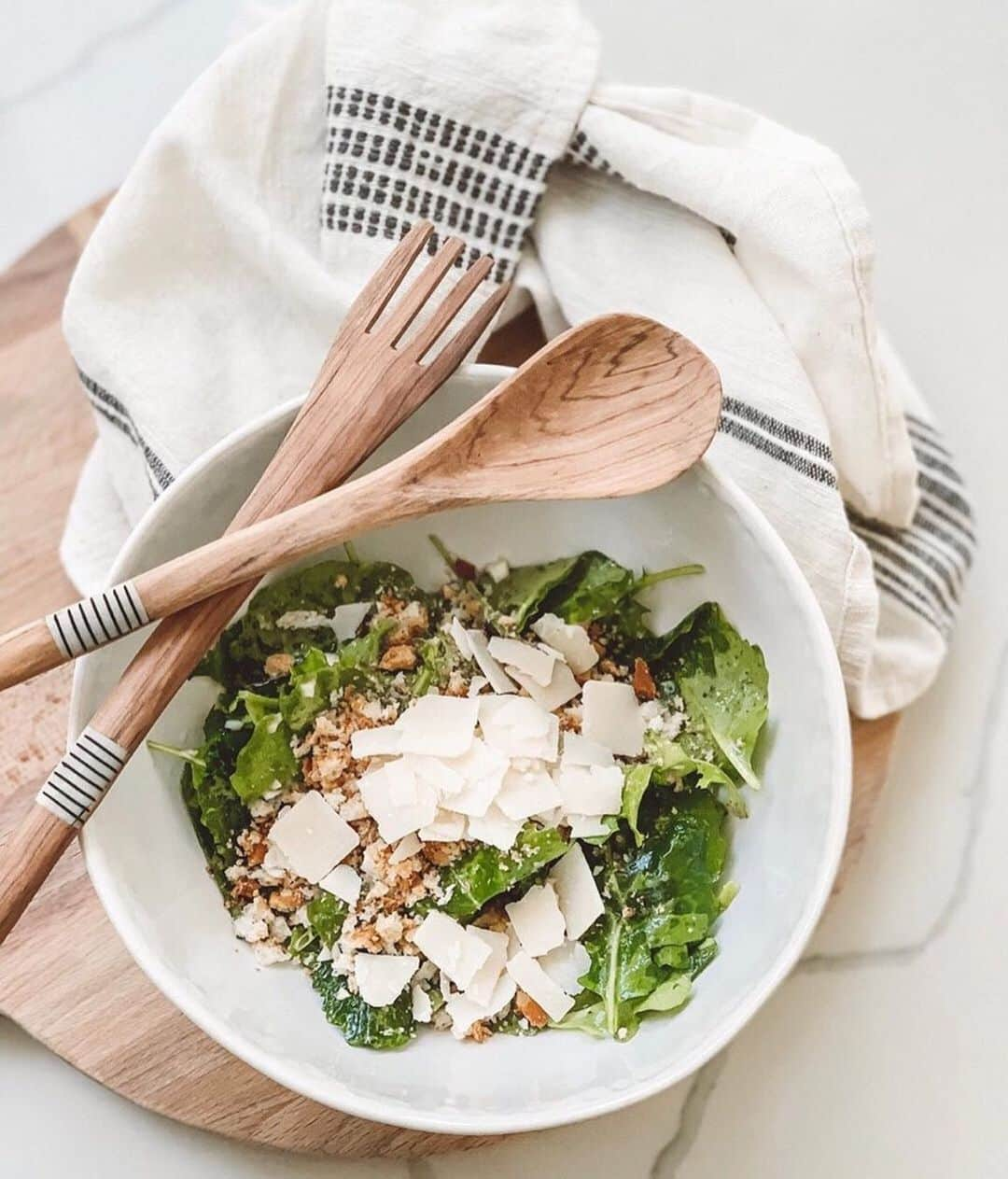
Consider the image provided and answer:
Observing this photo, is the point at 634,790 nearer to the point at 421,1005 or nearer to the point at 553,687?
the point at 553,687

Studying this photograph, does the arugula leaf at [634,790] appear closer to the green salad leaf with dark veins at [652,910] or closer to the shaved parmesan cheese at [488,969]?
the green salad leaf with dark veins at [652,910]

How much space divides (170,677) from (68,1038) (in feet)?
1.20

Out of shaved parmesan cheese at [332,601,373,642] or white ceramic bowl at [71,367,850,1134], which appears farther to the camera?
shaved parmesan cheese at [332,601,373,642]

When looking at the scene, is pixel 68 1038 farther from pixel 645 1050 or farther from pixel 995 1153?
pixel 995 1153

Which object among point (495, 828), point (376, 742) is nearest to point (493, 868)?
point (495, 828)

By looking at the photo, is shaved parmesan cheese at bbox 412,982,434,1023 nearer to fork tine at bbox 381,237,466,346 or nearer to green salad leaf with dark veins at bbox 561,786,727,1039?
green salad leaf with dark veins at bbox 561,786,727,1039

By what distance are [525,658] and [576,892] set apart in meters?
0.20

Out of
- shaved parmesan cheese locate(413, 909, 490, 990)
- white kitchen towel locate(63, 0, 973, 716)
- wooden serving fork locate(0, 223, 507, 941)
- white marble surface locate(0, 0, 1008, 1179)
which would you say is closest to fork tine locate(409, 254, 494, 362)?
wooden serving fork locate(0, 223, 507, 941)

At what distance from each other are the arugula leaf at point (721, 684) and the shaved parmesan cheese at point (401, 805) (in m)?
0.23

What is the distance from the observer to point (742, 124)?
→ 3.71ft

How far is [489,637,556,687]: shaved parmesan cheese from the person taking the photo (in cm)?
105

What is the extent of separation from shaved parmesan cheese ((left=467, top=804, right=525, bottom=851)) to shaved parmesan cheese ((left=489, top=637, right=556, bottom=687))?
4.7 inches

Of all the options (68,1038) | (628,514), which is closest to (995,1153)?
(628,514)

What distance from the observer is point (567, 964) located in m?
1.04
